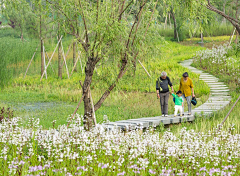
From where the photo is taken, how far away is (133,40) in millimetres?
7172

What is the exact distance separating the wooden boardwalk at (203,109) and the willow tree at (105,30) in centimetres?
104

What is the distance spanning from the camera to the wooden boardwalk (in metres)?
7.59

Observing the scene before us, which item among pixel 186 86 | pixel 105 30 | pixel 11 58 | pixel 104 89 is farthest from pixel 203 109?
pixel 11 58

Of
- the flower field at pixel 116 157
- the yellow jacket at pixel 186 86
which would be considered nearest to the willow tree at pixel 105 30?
the flower field at pixel 116 157

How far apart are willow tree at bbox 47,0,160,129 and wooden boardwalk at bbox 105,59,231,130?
41.1 inches

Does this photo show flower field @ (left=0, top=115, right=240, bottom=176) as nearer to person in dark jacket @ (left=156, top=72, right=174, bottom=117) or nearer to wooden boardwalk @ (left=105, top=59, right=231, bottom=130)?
wooden boardwalk @ (left=105, top=59, right=231, bottom=130)

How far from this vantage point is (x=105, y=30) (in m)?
6.47

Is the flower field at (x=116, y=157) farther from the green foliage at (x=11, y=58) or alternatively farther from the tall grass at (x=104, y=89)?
the green foliage at (x=11, y=58)

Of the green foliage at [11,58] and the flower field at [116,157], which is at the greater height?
the green foliage at [11,58]

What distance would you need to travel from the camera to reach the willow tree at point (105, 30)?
6578 millimetres

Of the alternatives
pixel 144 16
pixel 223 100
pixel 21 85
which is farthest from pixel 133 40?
pixel 21 85

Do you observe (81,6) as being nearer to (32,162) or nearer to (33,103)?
(32,162)

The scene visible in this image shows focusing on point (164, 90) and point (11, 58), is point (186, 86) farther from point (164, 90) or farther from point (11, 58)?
point (11, 58)

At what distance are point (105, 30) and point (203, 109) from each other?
546cm
